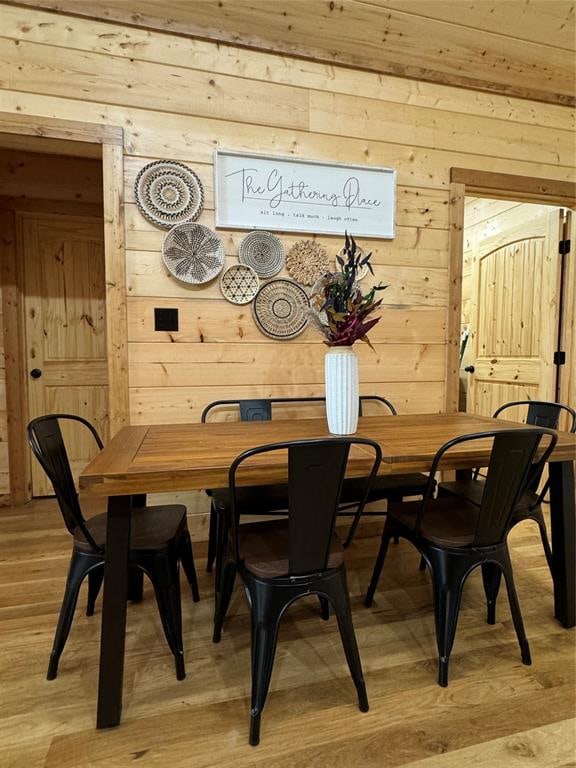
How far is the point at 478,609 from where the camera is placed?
1.78 metres

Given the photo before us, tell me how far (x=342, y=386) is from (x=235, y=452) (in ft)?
1.49

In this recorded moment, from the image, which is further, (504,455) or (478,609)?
(478,609)

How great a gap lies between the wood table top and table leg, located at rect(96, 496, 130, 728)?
10 cm

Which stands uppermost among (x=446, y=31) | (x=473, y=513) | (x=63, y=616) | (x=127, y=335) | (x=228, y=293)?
(x=446, y=31)

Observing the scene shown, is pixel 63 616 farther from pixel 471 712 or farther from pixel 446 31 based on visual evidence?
pixel 446 31

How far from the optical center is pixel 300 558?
118 centimetres

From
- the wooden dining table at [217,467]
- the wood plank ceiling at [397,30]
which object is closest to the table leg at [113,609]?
the wooden dining table at [217,467]

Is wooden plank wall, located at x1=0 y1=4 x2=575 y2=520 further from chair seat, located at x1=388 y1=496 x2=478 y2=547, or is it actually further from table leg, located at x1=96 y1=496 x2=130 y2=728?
table leg, located at x1=96 y1=496 x2=130 y2=728

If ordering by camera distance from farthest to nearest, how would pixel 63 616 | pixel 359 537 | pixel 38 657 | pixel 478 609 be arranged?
pixel 359 537 → pixel 478 609 → pixel 38 657 → pixel 63 616

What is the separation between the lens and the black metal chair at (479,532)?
4.22 ft

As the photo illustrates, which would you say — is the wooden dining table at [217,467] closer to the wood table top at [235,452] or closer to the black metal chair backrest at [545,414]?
the wood table top at [235,452]

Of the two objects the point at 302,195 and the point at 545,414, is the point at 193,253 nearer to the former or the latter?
the point at 302,195

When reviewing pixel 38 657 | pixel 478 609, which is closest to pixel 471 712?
pixel 478 609

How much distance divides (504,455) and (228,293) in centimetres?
162
